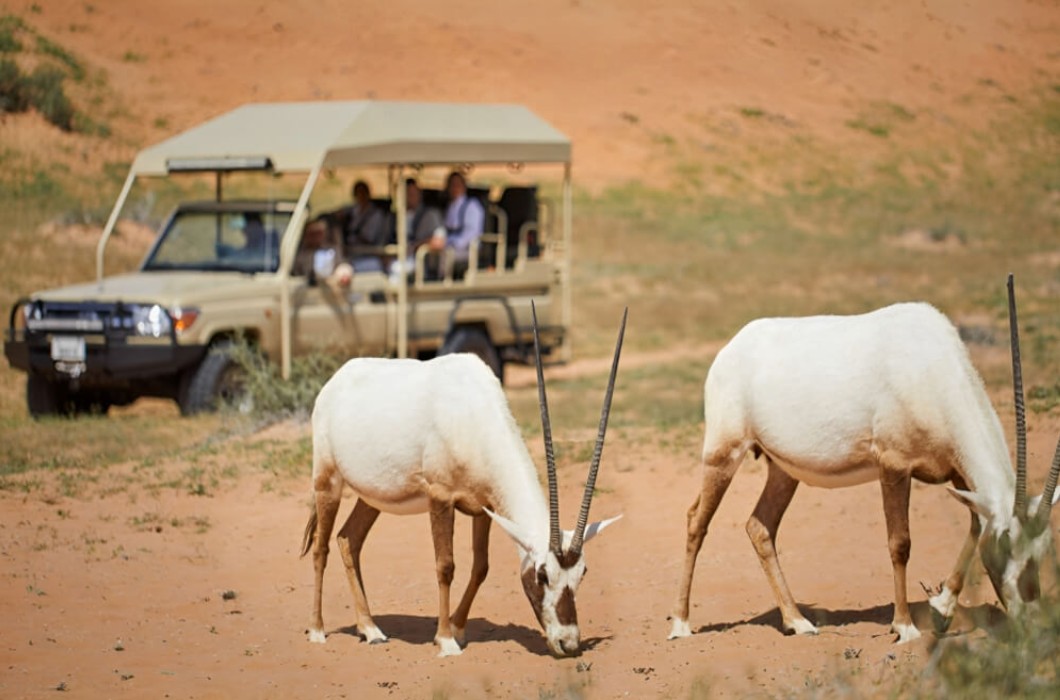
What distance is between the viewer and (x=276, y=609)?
8.79m

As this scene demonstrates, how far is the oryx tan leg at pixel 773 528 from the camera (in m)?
8.07

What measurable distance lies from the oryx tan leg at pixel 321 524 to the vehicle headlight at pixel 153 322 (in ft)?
20.6

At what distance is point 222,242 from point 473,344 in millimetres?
2886

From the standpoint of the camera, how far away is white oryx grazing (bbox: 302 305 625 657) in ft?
23.8

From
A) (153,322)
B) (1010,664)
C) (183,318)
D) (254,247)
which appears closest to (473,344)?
(254,247)

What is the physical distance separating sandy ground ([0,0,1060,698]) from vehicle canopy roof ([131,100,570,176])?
1.42 meters

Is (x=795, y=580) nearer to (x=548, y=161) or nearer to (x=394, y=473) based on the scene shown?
(x=394, y=473)

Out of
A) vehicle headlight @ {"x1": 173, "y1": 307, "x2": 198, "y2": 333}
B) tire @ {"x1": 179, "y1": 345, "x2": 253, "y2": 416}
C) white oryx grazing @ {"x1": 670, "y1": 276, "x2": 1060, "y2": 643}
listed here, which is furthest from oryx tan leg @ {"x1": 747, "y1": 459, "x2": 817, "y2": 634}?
vehicle headlight @ {"x1": 173, "y1": 307, "x2": 198, "y2": 333}

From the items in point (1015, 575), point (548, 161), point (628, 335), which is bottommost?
point (628, 335)

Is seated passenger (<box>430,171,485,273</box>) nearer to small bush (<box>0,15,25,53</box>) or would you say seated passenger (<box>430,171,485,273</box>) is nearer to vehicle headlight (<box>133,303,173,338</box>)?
vehicle headlight (<box>133,303,173,338</box>)

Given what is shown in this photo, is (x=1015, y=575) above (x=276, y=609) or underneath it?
above

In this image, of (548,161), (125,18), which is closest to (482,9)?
(548,161)

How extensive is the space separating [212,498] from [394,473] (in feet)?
12.8

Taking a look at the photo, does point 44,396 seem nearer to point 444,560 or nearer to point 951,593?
point 444,560
